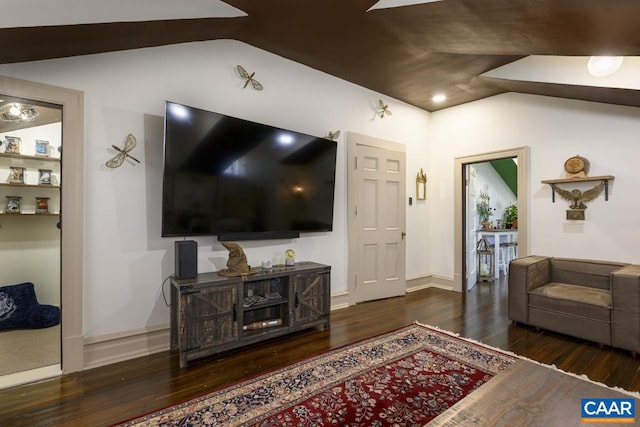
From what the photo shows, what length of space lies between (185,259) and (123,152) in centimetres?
102

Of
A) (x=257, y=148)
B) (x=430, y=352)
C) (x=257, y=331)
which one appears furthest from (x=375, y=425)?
(x=257, y=148)

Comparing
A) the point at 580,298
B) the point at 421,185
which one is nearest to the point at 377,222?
the point at 421,185

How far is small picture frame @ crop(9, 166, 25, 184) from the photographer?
353cm

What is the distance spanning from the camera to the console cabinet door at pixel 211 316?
2379mm

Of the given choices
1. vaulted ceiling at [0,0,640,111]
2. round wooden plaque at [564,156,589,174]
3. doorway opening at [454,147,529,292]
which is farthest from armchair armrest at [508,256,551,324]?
vaulted ceiling at [0,0,640,111]

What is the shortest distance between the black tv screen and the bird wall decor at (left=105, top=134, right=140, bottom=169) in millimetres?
358

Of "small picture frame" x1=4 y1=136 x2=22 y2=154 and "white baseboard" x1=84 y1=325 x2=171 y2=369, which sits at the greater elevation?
"small picture frame" x1=4 y1=136 x2=22 y2=154

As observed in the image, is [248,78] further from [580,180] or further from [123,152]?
[580,180]

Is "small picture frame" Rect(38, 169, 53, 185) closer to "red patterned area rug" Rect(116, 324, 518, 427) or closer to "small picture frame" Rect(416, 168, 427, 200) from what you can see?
"red patterned area rug" Rect(116, 324, 518, 427)

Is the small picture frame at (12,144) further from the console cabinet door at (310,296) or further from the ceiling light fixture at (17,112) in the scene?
the console cabinet door at (310,296)

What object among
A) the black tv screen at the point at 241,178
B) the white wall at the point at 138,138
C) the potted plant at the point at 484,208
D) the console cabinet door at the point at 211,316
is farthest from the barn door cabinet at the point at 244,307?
the potted plant at the point at 484,208

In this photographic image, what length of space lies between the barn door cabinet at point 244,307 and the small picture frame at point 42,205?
7.92ft

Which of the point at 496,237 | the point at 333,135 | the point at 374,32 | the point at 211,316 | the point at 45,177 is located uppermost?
the point at 374,32

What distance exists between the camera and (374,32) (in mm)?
2842
